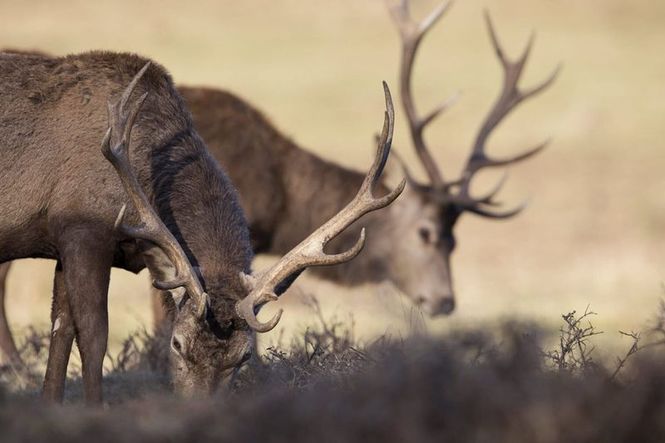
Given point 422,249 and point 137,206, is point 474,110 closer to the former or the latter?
point 422,249

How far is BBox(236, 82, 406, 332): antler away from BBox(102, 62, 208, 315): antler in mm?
299

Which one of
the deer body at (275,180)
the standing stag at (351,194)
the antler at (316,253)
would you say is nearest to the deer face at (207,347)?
the antler at (316,253)

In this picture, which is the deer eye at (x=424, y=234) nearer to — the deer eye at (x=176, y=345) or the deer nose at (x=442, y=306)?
the deer nose at (x=442, y=306)

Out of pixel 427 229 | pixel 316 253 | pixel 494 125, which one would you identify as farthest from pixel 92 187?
pixel 494 125

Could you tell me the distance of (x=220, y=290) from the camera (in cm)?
726

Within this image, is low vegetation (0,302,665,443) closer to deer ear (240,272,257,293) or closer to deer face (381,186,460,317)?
deer ear (240,272,257,293)

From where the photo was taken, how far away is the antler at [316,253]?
7.12 meters

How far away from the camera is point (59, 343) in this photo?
794 cm

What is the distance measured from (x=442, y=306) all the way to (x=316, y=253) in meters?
5.96

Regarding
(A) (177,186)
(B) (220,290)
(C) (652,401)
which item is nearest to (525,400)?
(C) (652,401)

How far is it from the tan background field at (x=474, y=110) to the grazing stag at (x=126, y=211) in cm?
84

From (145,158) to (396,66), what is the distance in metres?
32.9

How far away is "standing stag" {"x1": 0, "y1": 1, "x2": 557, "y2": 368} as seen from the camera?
12328 mm

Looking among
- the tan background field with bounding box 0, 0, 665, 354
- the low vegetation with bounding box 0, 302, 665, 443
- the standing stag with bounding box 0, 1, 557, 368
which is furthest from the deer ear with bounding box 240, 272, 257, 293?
the standing stag with bounding box 0, 1, 557, 368
